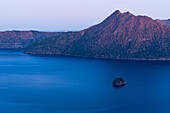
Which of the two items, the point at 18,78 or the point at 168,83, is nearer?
the point at 168,83

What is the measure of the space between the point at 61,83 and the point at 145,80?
34.7 meters

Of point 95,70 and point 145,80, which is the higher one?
point 95,70

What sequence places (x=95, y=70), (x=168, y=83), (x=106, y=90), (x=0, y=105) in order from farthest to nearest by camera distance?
1. (x=95, y=70)
2. (x=168, y=83)
3. (x=106, y=90)
4. (x=0, y=105)

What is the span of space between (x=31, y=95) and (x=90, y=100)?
65.9 feet

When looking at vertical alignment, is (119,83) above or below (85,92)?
above

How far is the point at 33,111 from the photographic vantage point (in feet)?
225

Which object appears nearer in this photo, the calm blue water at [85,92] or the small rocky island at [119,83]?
the calm blue water at [85,92]

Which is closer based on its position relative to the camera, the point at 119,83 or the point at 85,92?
the point at 85,92

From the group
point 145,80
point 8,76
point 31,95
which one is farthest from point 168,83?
point 8,76

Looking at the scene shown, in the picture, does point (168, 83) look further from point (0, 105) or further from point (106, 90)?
point (0, 105)

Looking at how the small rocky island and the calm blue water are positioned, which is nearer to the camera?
the calm blue water

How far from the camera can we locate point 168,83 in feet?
342

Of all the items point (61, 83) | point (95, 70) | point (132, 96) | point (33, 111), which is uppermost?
point (95, 70)

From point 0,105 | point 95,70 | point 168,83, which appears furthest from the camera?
point 95,70
